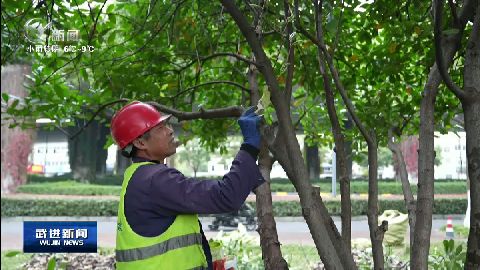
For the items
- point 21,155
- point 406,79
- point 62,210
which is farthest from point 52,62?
point 21,155

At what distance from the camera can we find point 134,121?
253 centimetres

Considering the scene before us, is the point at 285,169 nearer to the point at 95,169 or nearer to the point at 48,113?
the point at 48,113

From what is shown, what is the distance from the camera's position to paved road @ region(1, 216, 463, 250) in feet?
44.5

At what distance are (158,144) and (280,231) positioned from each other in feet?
44.5

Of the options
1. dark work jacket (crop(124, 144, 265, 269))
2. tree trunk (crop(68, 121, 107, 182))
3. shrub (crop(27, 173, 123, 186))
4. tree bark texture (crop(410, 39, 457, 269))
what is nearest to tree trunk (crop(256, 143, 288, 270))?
tree bark texture (crop(410, 39, 457, 269))

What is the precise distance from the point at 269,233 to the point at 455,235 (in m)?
10.6

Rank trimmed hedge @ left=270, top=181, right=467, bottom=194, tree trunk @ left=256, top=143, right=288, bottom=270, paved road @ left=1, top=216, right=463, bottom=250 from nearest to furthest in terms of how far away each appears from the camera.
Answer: tree trunk @ left=256, top=143, right=288, bottom=270 → paved road @ left=1, top=216, right=463, bottom=250 → trimmed hedge @ left=270, top=181, right=467, bottom=194

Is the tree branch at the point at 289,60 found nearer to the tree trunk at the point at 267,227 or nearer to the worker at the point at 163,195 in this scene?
the worker at the point at 163,195

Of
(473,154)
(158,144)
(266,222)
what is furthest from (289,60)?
(266,222)

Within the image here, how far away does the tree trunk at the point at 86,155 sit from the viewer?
86.7 ft

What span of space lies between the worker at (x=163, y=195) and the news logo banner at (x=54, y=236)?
8.34 feet

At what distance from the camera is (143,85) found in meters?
4.41

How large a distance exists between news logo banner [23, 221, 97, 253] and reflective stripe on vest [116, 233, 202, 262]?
2.58 m

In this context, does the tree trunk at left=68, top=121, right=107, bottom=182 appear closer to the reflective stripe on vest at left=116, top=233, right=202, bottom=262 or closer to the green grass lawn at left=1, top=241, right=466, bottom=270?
the green grass lawn at left=1, top=241, right=466, bottom=270
